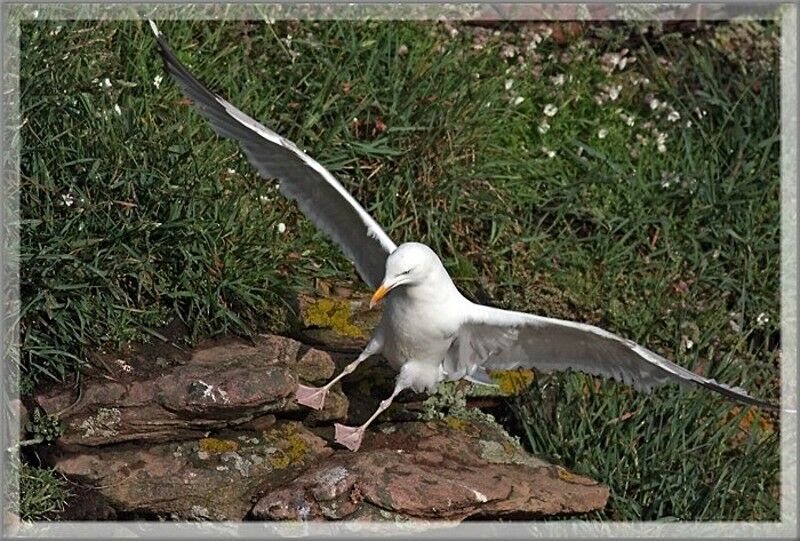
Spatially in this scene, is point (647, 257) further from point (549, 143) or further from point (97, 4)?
point (97, 4)

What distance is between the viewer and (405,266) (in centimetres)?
450

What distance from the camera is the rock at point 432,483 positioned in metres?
4.48

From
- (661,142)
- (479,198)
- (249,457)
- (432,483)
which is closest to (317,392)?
(249,457)

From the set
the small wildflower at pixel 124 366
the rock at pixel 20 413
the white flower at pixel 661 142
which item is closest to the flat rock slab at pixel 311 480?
the rock at pixel 20 413

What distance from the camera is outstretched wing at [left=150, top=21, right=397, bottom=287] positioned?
15.5 ft

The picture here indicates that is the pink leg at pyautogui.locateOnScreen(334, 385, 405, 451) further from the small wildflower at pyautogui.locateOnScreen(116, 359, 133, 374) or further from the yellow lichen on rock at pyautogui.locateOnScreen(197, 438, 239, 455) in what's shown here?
the small wildflower at pyautogui.locateOnScreen(116, 359, 133, 374)

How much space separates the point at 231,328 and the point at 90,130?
3.13 feet

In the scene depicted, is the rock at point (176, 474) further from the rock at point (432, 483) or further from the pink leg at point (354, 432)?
the pink leg at point (354, 432)

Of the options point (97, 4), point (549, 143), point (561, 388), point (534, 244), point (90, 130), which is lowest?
point (561, 388)

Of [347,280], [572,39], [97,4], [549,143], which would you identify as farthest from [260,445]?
[572,39]

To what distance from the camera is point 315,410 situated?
4938 millimetres

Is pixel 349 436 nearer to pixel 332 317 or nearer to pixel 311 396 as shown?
pixel 311 396

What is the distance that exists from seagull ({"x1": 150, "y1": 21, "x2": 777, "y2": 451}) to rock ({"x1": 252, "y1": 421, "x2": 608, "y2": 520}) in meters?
0.16

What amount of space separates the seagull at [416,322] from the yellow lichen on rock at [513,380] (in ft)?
1.30
